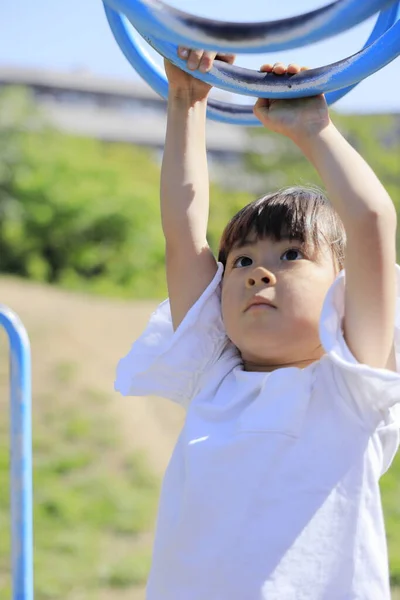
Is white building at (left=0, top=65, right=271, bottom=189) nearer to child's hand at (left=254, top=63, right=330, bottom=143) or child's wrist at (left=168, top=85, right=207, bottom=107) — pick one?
child's wrist at (left=168, top=85, right=207, bottom=107)

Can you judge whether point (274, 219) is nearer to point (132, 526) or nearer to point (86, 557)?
point (86, 557)

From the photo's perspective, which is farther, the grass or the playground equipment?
the grass

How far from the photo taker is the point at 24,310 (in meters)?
8.92

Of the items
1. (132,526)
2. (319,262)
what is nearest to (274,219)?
(319,262)

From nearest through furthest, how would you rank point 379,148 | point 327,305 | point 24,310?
point 327,305 < point 24,310 < point 379,148

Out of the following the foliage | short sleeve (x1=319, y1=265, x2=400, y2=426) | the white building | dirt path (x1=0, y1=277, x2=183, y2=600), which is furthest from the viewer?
the white building

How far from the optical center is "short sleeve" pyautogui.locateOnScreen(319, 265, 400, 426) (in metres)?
1.29

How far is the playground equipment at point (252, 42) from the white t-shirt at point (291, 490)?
294 mm

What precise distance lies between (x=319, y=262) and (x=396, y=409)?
257 mm

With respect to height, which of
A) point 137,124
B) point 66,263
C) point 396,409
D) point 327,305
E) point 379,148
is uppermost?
point 137,124

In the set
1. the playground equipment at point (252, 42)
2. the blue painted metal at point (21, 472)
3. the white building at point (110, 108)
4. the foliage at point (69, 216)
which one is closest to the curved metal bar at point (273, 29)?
the playground equipment at point (252, 42)

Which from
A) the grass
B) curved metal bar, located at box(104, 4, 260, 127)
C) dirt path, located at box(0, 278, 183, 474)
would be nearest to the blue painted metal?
curved metal bar, located at box(104, 4, 260, 127)

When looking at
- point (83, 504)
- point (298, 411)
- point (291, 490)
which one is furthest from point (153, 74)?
point (83, 504)

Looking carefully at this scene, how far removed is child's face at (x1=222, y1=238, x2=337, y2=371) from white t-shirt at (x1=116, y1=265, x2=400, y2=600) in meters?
0.05
